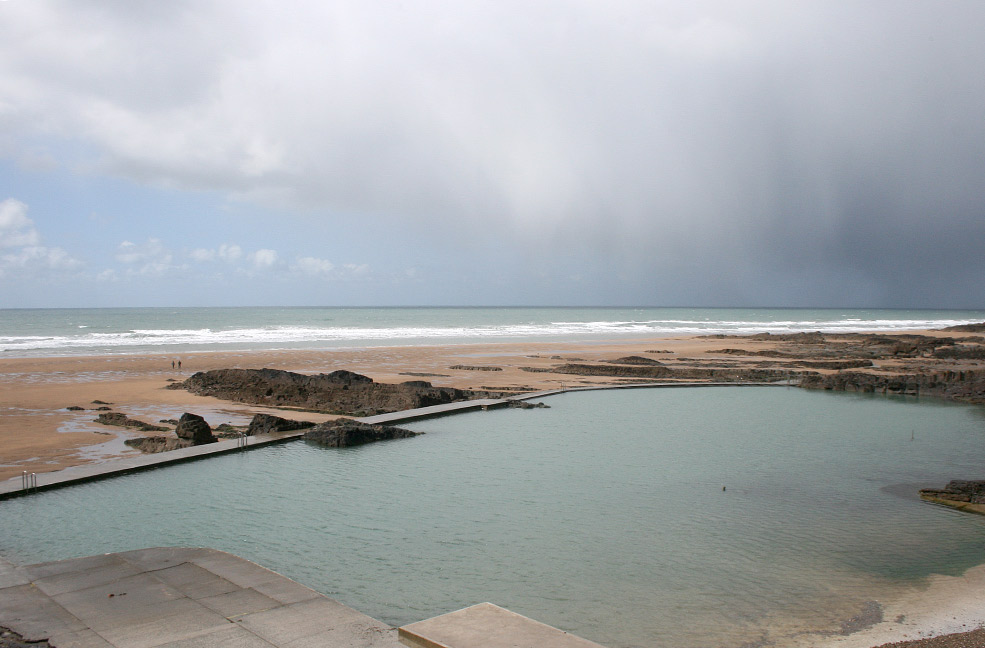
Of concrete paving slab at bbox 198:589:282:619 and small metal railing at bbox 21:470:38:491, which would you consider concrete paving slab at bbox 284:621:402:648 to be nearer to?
concrete paving slab at bbox 198:589:282:619

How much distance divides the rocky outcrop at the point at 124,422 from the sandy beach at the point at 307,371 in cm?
32

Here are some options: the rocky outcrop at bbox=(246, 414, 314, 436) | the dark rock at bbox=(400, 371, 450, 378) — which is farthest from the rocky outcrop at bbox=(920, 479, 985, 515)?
the dark rock at bbox=(400, 371, 450, 378)

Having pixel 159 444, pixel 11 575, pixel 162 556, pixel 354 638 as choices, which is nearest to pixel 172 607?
pixel 162 556

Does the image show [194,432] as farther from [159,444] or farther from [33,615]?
[33,615]

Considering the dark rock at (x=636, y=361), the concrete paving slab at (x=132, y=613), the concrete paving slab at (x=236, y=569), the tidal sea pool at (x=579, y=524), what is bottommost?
the tidal sea pool at (x=579, y=524)

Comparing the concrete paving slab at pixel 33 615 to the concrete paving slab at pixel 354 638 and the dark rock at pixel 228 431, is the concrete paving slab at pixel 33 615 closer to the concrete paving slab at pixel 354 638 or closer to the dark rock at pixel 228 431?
the concrete paving slab at pixel 354 638

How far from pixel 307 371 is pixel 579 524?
84.0 feet

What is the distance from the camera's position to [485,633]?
5.69 m

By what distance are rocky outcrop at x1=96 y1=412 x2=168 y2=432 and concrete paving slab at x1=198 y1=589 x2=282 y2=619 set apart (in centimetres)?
1204

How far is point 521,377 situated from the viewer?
1214 inches

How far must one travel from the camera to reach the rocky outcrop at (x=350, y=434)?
15.3 m

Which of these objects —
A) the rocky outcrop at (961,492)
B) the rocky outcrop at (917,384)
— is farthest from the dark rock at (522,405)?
the rocky outcrop at (917,384)

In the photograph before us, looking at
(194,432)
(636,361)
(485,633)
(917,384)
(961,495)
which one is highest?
(636,361)

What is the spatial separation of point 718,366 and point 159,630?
32967 millimetres
